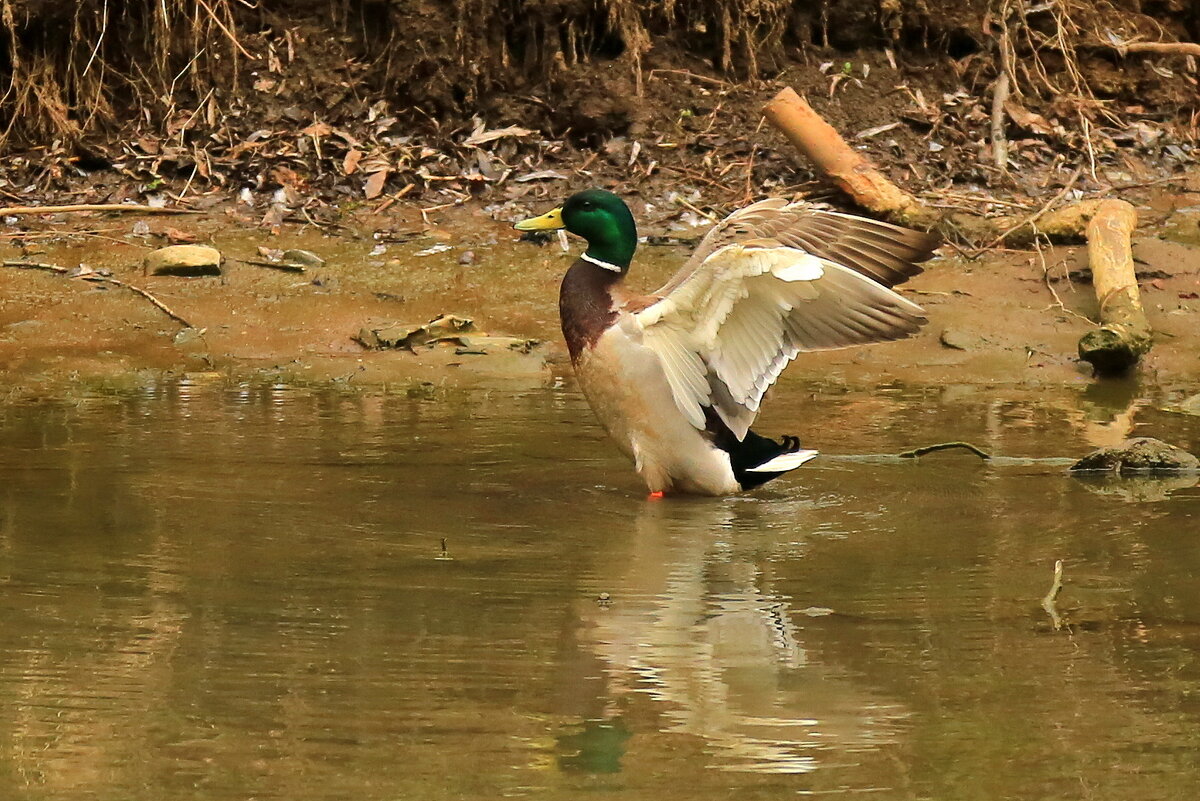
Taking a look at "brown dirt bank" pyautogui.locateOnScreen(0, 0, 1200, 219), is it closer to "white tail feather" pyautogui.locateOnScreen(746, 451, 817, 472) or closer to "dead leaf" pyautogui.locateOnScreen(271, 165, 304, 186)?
"dead leaf" pyautogui.locateOnScreen(271, 165, 304, 186)

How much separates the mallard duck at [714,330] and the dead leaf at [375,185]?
3949mm

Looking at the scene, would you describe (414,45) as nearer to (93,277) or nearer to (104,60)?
(104,60)

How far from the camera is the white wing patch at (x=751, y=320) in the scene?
5.96 metres

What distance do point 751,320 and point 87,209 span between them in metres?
5.34

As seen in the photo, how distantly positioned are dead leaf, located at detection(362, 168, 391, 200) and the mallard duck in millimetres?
3949

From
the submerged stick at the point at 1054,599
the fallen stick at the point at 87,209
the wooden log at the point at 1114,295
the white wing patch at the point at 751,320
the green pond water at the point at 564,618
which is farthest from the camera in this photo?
the fallen stick at the point at 87,209

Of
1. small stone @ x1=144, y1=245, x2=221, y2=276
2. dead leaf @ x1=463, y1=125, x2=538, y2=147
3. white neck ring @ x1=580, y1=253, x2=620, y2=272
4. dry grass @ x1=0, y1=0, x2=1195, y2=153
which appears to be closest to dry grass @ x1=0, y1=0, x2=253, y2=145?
dry grass @ x1=0, y1=0, x2=1195, y2=153

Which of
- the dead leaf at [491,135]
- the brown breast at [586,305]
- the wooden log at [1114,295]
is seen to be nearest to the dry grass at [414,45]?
the dead leaf at [491,135]

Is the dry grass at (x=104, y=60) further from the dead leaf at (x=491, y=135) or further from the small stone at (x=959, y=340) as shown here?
the small stone at (x=959, y=340)

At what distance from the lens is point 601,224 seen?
22.5 ft

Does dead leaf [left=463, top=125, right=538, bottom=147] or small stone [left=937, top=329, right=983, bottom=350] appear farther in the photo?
dead leaf [left=463, top=125, right=538, bottom=147]

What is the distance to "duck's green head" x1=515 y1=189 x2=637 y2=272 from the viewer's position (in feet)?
22.3

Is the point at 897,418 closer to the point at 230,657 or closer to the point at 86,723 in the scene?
the point at 230,657

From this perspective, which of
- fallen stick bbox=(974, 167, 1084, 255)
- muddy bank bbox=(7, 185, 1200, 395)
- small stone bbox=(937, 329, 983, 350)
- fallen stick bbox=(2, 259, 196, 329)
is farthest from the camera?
fallen stick bbox=(974, 167, 1084, 255)
